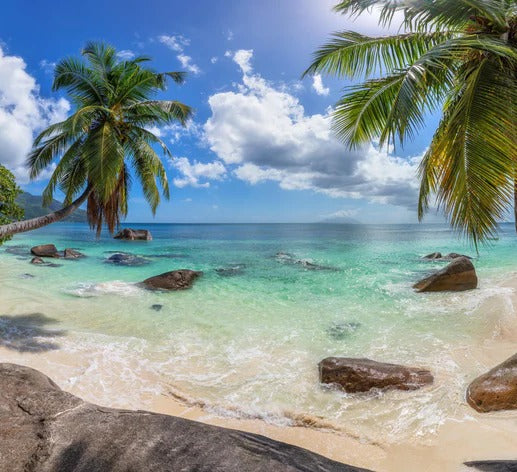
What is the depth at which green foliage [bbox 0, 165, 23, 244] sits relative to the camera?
7.95m

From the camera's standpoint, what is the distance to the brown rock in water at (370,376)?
5824mm

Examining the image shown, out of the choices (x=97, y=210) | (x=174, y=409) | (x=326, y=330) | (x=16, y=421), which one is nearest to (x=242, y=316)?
(x=326, y=330)

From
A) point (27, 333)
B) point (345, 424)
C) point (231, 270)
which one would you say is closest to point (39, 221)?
point (27, 333)

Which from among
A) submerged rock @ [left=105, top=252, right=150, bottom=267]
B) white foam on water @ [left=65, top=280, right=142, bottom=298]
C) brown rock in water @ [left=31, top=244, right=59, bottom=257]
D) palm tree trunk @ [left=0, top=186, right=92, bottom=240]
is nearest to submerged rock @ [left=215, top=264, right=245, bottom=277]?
white foam on water @ [left=65, top=280, right=142, bottom=298]

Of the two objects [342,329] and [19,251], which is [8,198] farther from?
[19,251]

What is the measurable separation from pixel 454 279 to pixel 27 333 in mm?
15429

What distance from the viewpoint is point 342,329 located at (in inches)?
366

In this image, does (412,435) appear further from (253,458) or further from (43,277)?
(43,277)

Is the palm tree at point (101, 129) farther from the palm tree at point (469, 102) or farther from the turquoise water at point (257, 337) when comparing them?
the palm tree at point (469, 102)

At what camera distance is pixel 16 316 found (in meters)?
9.78

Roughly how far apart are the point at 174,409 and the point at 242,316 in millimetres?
5411

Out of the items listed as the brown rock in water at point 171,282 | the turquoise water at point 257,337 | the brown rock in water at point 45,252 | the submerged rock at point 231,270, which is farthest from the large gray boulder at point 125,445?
the brown rock in water at point 45,252

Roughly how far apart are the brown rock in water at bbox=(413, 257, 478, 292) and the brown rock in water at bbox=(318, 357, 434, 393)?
27.0ft

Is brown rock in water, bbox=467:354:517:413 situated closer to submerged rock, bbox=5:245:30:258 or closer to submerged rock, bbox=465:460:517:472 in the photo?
submerged rock, bbox=465:460:517:472
